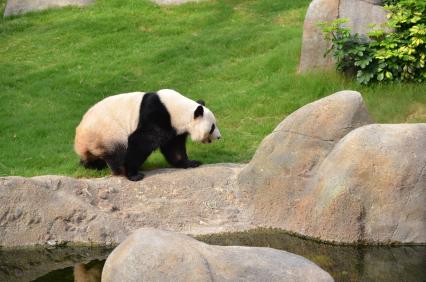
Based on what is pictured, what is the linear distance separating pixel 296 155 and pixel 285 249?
158 centimetres

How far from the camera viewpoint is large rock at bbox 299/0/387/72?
14.4 meters

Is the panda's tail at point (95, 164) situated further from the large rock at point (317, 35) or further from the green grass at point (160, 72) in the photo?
the large rock at point (317, 35)

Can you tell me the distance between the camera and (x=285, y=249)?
883 cm

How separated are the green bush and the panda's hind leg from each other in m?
5.12

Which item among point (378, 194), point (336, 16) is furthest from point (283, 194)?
point (336, 16)

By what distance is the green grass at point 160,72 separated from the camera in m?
12.8

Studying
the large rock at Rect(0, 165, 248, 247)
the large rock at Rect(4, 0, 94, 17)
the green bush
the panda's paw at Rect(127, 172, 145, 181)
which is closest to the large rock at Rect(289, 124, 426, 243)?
the large rock at Rect(0, 165, 248, 247)

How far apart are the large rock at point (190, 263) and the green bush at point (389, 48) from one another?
749 centimetres

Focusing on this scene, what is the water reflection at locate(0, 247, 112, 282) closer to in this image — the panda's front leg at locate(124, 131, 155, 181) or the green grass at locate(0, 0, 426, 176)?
the panda's front leg at locate(124, 131, 155, 181)

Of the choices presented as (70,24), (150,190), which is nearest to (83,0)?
(70,24)

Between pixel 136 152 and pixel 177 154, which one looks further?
pixel 177 154

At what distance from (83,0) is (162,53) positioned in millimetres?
5041

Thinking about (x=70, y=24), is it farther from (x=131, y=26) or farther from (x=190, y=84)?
(x=190, y=84)

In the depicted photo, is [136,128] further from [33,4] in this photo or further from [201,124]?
[33,4]
